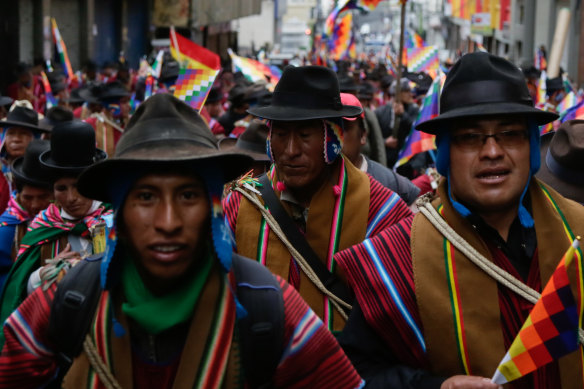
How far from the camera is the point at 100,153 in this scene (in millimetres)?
5633

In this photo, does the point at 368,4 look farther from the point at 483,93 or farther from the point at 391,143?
the point at 483,93

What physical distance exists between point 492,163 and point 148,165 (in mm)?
1260

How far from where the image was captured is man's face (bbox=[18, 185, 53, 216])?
5.66 meters

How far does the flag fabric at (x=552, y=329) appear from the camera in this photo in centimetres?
266

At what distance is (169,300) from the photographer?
271 cm

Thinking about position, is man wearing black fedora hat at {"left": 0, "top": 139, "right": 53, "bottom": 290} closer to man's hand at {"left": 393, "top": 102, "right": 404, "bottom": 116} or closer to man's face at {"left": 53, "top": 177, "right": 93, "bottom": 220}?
man's face at {"left": 53, "top": 177, "right": 93, "bottom": 220}

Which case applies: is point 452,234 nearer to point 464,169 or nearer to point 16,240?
point 464,169

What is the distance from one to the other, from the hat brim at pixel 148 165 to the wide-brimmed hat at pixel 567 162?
2.11 meters

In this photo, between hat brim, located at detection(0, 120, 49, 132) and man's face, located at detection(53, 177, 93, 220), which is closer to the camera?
man's face, located at detection(53, 177, 93, 220)

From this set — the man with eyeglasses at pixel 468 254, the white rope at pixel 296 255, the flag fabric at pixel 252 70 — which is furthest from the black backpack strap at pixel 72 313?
the flag fabric at pixel 252 70

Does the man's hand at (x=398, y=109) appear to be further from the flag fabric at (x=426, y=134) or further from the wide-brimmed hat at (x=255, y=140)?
the wide-brimmed hat at (x=255, y=140)

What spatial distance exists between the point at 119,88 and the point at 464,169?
9.36 metres

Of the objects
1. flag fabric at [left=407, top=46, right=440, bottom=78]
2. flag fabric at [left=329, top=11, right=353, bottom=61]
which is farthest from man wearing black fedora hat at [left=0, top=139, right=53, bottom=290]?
flag fabric at [left=329, top=11, right=353, bottom=61]

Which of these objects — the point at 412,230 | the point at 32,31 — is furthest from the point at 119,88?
the point at 32,31
